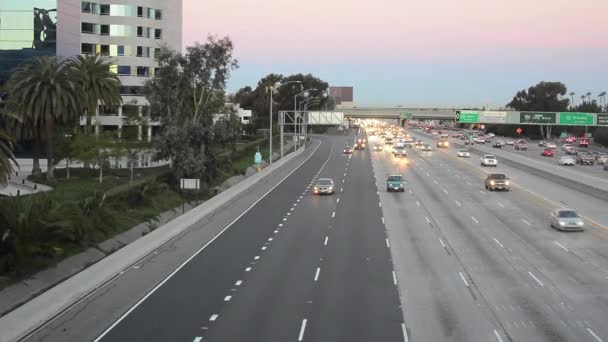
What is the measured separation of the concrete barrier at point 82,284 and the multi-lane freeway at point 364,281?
0.47 metres

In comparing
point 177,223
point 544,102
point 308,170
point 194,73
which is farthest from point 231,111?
point 544,102

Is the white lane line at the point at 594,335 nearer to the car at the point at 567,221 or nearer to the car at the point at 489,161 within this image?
the car at the point at 567,221

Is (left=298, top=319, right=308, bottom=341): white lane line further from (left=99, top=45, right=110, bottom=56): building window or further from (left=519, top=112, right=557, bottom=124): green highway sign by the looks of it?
(left=519, top=112, right=557, bottom=124): green highway sign

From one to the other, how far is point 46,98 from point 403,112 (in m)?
107

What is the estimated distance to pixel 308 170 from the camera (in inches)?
3041

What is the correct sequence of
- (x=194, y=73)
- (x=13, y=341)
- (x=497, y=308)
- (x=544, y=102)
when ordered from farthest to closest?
(x=544, y=102)
(x=194, y=73)
(x=497, y=308)
(x=13, y=341)

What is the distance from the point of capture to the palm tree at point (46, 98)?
52500 mm

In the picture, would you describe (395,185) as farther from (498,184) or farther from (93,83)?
(93,83)

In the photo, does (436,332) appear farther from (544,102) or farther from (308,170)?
(544,102)

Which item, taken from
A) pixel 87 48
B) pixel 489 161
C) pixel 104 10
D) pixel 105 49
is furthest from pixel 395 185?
pixel 104 10

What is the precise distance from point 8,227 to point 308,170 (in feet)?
177

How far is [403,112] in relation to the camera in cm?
15200

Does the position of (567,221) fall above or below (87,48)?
below

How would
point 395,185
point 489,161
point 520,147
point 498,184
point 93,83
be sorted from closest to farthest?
point 395,185 → point 498,184 → point 93,83 → point 489,161 → point 520,147
